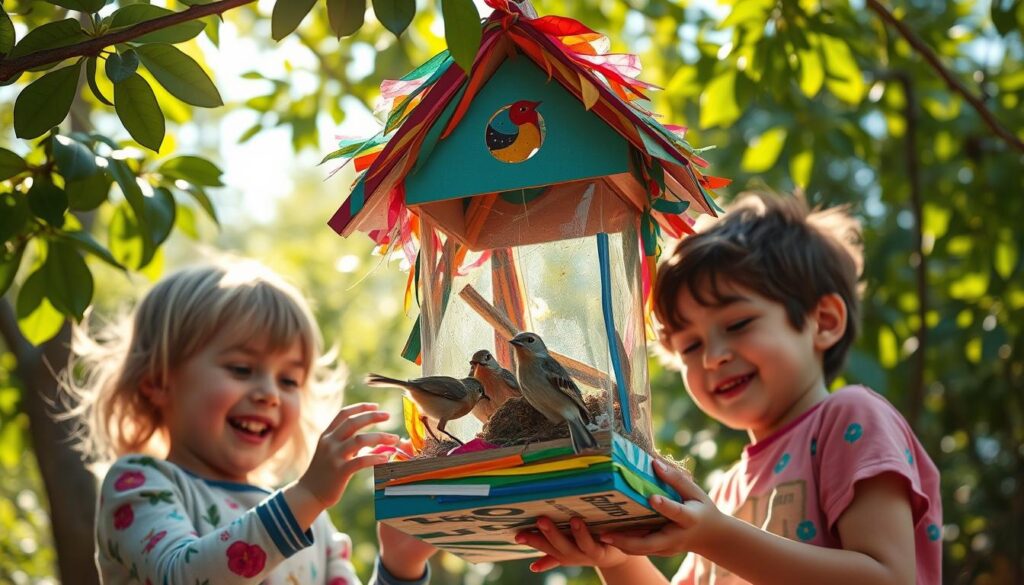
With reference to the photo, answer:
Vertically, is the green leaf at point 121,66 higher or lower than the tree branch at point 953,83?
higher

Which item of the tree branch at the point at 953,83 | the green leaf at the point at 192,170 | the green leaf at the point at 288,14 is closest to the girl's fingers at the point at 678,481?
the green leaf at the point at 288,14

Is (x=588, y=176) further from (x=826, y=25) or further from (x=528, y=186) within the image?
(x=826, y=25)

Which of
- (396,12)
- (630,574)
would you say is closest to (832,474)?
(630,574)

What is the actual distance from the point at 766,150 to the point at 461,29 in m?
3.25

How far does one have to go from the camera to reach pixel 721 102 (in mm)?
4441

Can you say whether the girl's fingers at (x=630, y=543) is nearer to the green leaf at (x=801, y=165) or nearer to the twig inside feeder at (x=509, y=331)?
the twig inside feeder at (x=509, y=331)

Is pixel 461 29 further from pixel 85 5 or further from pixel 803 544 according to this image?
pixel 803 544

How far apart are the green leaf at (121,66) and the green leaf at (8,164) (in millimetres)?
Answer: 518

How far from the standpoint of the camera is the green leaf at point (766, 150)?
530 cm

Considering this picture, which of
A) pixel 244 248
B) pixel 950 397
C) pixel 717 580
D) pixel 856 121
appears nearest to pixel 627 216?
pixel 717 580

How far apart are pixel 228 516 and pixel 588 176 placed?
1.73m

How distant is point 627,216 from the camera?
9.73 ft

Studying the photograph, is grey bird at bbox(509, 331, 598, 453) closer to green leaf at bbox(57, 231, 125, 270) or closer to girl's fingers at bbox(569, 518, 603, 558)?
girl's fingers at bbox(569, 518, 603, 558)

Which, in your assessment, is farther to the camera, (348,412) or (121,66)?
(348,412)
